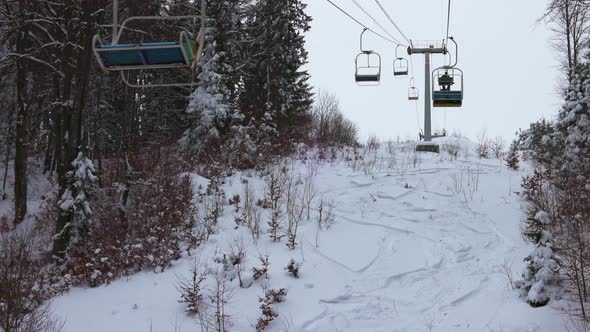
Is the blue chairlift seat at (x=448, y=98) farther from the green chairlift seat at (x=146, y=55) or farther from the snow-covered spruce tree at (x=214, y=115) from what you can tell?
the green chairlift seat at (x=146, y=55)

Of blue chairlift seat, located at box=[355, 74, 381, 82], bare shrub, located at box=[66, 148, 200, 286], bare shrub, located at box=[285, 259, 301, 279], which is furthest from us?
blue chairlift seat, located at box=[355, 74, 381, 82]

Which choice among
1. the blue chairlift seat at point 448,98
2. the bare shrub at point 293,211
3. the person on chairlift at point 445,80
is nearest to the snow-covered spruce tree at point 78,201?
the bare shrub at point 293,211

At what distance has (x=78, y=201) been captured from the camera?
9086mm

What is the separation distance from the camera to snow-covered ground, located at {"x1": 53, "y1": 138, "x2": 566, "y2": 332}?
20.6 ft

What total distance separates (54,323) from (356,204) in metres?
6.67

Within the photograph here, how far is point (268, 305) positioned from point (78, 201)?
5.00m

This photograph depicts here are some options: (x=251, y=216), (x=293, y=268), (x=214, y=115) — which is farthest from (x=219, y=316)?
(x=214, y=115)

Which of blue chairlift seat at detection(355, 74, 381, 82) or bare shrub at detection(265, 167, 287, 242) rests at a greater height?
blue chairlift seat at detection(355, 74, 381, 82)

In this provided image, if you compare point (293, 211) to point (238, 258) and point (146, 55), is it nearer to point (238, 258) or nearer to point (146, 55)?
point (238, 258)

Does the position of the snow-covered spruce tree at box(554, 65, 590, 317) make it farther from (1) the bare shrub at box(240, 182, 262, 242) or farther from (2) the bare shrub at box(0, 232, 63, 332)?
(2) the bare shrub at box(0, 232, 63, 332)

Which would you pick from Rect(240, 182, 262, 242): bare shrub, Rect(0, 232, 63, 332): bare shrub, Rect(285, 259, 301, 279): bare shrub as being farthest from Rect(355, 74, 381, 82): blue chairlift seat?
Rect(0, 232, 63, 332): bare shrub

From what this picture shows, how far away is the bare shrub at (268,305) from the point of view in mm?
6070

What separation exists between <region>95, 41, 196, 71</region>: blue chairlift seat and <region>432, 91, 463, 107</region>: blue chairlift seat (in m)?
11.4

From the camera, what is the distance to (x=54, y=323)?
20.4ft
